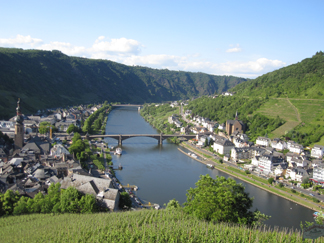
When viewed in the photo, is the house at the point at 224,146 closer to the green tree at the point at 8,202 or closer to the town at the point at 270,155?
the town at the point at 270,155

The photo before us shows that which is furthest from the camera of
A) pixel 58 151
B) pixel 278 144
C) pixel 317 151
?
pixel 278 144

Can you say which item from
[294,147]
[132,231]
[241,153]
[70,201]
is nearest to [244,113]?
[294,147]

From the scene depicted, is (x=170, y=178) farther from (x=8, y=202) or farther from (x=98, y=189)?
(x=8, y=202)

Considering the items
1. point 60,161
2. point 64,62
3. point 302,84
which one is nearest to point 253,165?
point 60,161

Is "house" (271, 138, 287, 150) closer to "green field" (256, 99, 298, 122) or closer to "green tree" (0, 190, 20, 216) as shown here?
"green field" (256, 99, 298, 122)

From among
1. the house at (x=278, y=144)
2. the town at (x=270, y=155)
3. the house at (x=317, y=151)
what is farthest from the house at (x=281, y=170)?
the house at (x=278, y=144)

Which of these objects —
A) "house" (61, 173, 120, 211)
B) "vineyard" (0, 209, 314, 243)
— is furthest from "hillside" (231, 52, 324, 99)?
"vineyard" (0, 209, 314, 243)
